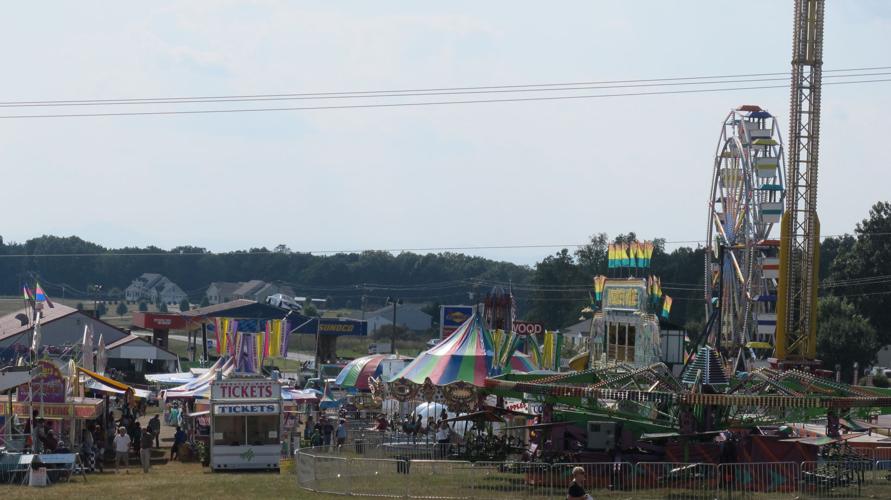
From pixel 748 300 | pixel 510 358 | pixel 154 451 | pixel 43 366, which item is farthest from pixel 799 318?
pixel 43 366

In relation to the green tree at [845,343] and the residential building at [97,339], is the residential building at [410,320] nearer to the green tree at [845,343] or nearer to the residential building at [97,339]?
the residential building at [97,339]

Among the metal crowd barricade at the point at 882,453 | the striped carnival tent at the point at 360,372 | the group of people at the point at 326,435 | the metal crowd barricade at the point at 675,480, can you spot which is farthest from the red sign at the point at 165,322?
the metal crowd barricade at the point at 675,480

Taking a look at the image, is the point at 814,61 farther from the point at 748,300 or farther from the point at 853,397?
the point at 853,397

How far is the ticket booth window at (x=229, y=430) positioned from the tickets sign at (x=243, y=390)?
583 millimetres

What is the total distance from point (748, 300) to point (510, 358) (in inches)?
1260

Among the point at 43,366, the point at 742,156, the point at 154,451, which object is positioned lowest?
the point at 154,451

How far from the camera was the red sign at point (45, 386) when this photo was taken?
35906 millimetres

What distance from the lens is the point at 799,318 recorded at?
6688cm

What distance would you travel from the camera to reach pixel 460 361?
38.8m

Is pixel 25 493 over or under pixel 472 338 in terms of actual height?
under

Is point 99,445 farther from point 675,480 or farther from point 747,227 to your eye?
point 747,227

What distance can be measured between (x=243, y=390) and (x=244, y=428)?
1013 millimetres

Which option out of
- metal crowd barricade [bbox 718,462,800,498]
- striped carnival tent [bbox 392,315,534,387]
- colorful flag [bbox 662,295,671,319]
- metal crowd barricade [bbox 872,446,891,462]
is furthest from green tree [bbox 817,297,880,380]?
metal crowd barricade [bbox 718,462,800,498]

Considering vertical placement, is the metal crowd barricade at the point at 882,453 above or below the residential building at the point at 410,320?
below
